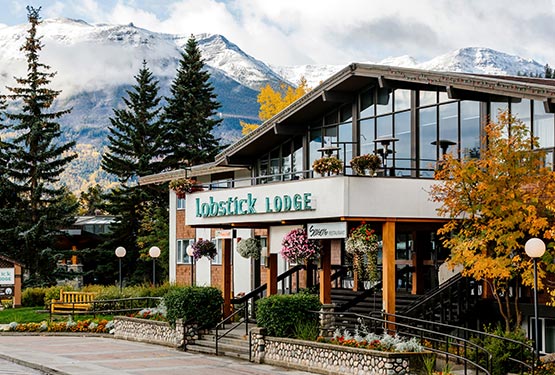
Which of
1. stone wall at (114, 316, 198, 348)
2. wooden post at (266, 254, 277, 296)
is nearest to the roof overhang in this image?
wooden post at (266, 254, 277, 296)

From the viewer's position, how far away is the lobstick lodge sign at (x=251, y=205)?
24.9 m

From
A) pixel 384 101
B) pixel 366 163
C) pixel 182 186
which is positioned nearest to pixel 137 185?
pixel 182 186

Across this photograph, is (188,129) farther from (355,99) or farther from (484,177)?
(484,177)

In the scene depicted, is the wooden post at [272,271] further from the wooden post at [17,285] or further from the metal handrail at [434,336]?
the wooden post at [17,285]

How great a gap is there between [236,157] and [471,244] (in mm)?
14735

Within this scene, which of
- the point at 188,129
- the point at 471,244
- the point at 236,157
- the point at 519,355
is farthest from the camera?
the point at 188,129

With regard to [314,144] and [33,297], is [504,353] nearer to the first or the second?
[314,144]

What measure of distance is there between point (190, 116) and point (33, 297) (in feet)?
63.4

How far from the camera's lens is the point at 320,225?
2477cm

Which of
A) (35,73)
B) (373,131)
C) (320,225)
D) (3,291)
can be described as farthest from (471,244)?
(35,73)

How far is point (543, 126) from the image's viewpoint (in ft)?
77.0

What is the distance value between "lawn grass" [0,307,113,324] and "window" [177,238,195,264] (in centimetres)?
633

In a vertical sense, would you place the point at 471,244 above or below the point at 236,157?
below

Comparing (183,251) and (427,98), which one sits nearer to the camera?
(427,98)
